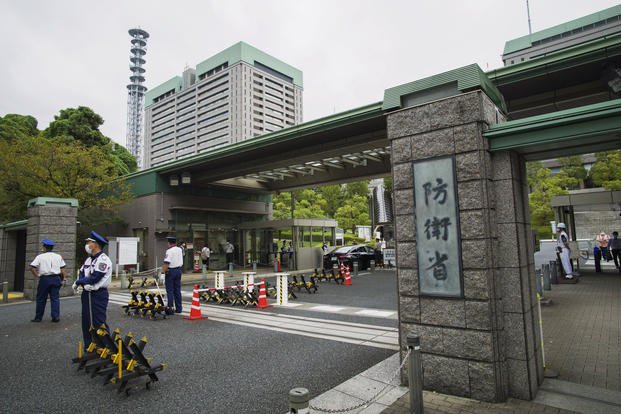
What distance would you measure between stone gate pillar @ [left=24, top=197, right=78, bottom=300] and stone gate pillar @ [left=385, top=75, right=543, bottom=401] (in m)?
12.8

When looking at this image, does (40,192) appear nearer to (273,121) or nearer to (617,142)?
(617,142)

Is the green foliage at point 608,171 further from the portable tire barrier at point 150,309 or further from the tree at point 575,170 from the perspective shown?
the portable tire barrier at point 150,309

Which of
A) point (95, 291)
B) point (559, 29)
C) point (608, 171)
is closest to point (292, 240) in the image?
point (95, 291)

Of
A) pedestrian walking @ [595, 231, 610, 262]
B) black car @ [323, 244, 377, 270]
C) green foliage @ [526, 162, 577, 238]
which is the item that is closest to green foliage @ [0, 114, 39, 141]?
black car @ [323, 244, 377, 270]

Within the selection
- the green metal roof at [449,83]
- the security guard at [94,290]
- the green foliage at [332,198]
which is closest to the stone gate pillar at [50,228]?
the security guard at [94,290]

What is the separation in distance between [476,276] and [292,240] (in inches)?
761

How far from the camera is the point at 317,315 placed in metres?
9.05

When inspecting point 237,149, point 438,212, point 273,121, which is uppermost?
point 273,121

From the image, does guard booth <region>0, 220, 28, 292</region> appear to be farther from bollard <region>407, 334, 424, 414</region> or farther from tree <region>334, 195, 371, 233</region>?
tree <region>334, 195, 371, 233</region>

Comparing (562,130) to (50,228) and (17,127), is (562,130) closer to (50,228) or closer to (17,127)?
(50,228)

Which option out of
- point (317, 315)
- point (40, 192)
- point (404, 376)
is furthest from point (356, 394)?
point (40, 192)

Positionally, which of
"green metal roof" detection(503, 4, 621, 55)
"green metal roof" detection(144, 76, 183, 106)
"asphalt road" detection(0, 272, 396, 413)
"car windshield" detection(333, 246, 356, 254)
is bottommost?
"asphalt road" detection(0, 272, 396, 413)

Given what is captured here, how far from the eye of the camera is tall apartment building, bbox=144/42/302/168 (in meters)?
105

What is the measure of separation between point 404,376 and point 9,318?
10.1 metres
